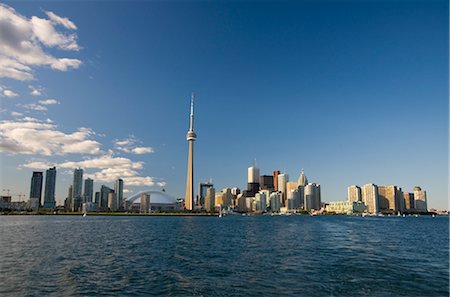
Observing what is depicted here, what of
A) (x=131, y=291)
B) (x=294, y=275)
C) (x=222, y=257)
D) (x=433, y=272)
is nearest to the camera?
(x=131, y=291)

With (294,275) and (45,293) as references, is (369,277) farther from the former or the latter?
(45,293)

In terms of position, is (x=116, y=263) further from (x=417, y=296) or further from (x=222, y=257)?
(x=417, y=296)

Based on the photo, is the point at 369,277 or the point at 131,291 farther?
the point at 369,277

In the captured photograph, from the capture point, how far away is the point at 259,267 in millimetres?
38500

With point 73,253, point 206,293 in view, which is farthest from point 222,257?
point 73,253

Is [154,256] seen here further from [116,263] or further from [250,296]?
[250,296]

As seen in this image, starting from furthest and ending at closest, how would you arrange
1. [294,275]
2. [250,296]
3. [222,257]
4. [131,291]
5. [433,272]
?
[222,257] < [433,272] < [294,275] < [131,291] < [250,296]

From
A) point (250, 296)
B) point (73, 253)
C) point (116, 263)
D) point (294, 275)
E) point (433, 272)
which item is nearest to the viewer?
point (250, 296)

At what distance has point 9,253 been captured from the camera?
49.6 m

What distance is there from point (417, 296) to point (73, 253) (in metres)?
44.9

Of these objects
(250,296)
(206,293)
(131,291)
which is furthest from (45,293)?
(250,296)

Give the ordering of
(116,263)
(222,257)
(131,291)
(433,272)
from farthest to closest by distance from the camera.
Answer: (222,257)
(116,263)
(433,272)
(131,291)

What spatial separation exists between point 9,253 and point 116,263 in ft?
66.7

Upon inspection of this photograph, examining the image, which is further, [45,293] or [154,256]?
[154,256]
